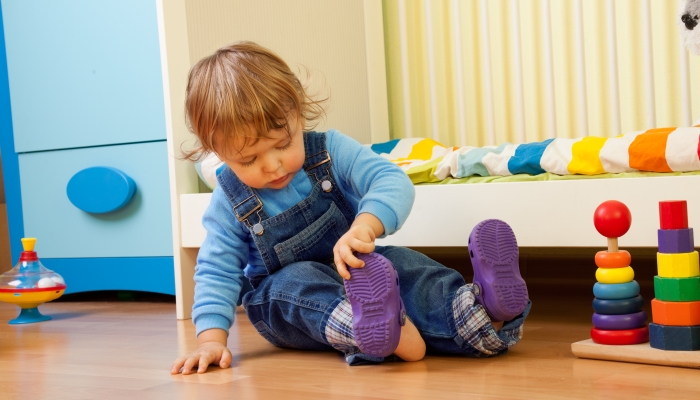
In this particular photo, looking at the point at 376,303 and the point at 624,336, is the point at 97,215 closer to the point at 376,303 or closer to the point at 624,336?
the point at 376,303

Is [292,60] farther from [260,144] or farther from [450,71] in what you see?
[260,144]

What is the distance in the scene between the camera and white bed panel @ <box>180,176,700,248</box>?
96 centimetres

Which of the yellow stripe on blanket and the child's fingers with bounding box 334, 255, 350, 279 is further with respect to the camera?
the yellow stripe on blanket

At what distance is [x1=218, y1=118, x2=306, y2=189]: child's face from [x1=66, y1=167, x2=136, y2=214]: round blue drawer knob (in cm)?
64

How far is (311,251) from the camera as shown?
100 cm

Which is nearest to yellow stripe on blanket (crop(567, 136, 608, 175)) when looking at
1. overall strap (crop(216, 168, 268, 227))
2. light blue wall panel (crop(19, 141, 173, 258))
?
overall strap (crop(216, 168, 268, 227))

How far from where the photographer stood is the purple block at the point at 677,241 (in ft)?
2.60

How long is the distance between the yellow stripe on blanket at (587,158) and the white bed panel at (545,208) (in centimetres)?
3

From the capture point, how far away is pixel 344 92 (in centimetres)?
175

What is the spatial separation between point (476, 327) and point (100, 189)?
95cm

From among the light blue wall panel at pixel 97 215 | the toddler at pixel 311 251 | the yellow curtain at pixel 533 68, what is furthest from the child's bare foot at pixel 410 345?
the yellow curtain at pixel 533 68

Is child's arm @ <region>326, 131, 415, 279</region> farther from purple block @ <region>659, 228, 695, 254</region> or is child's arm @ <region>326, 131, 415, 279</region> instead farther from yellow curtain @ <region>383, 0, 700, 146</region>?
yellow curtain @ <region>383, 0, 700, 146</region>

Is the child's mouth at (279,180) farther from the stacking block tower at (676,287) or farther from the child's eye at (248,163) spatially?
the stacking block tower at (676,287)

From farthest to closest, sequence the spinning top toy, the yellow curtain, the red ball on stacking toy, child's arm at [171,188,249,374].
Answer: the yellow curtain → the spinning top toy → child's arm at [171,188,249,374] → the red ball on stacking toy
